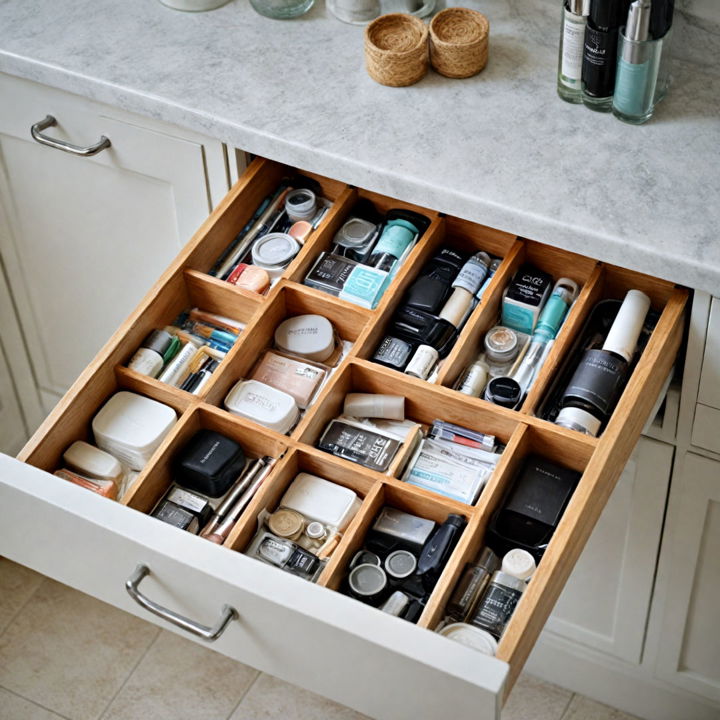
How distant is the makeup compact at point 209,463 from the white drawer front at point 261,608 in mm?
133

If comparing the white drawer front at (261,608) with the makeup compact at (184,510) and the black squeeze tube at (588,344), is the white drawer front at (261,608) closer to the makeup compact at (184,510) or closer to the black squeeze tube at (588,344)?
the makeup compact at (184,510)

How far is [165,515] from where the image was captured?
1.16 m

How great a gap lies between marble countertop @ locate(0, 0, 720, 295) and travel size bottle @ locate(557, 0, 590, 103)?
2 centimetres

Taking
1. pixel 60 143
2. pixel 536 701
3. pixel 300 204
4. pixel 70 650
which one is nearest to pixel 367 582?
pixel 300 204

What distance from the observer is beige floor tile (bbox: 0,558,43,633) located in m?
1.99

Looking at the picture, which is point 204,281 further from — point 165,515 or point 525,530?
point 525,530

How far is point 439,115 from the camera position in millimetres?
1371

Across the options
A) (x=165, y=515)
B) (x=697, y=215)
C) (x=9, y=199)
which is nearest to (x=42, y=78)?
(x=9, y=199)

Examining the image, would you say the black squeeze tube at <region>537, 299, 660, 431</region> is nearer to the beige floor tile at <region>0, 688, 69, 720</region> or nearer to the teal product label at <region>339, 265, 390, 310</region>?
the teal product label at <region>339, 265, 390, 310</region>

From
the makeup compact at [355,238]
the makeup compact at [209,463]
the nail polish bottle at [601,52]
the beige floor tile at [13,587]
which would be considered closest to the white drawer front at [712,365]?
the nail polish bottle at [601,52]

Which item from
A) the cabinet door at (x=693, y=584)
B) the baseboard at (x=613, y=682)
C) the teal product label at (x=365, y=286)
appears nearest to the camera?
the teal product label at (x=365, y=286)

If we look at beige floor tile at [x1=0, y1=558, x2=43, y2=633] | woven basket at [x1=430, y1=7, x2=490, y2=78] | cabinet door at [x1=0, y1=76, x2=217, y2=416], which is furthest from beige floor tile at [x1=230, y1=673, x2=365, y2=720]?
woven basket at [x1=430, y1=7, x2=490, y2=78]

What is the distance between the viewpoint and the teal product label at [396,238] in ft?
4.47

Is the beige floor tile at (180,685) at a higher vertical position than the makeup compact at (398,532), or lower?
lower
